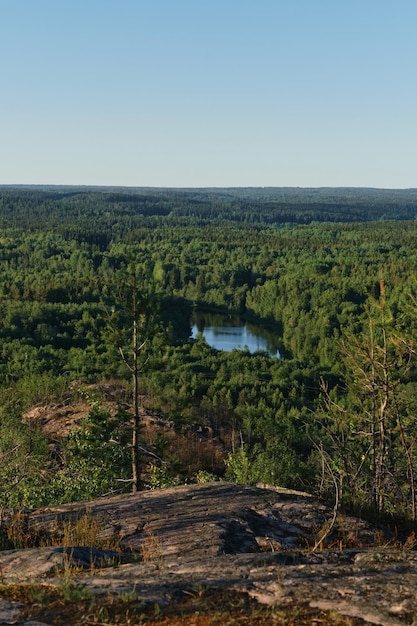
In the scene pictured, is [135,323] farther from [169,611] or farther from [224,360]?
[224,360]

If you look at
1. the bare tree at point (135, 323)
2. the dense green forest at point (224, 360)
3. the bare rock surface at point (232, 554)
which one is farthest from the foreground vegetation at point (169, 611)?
the bare tree at point (135, 323)

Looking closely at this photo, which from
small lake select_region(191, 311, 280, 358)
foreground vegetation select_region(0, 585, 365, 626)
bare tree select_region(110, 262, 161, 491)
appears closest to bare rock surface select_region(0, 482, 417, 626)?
foreground vegetation select_region(0, 585, 365, 626)

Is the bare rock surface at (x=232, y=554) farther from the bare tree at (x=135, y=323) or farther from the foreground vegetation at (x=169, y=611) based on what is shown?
the bare tree at (x=135, y=323)

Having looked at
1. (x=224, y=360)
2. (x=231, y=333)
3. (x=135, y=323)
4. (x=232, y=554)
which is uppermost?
(x=135, y=323)

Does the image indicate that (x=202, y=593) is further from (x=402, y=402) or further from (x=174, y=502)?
(x=402, y=402)

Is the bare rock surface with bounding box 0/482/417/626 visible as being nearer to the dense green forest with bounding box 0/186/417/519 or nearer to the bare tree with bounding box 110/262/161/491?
the dense green forest with bounding box 0/186/417/519

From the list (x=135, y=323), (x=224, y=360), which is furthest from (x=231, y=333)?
(x=135, y=323)

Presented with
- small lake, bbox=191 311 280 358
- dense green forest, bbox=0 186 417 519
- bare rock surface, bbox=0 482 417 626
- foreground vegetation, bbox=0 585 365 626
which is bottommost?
small lake, bbox=191 311 280 358
